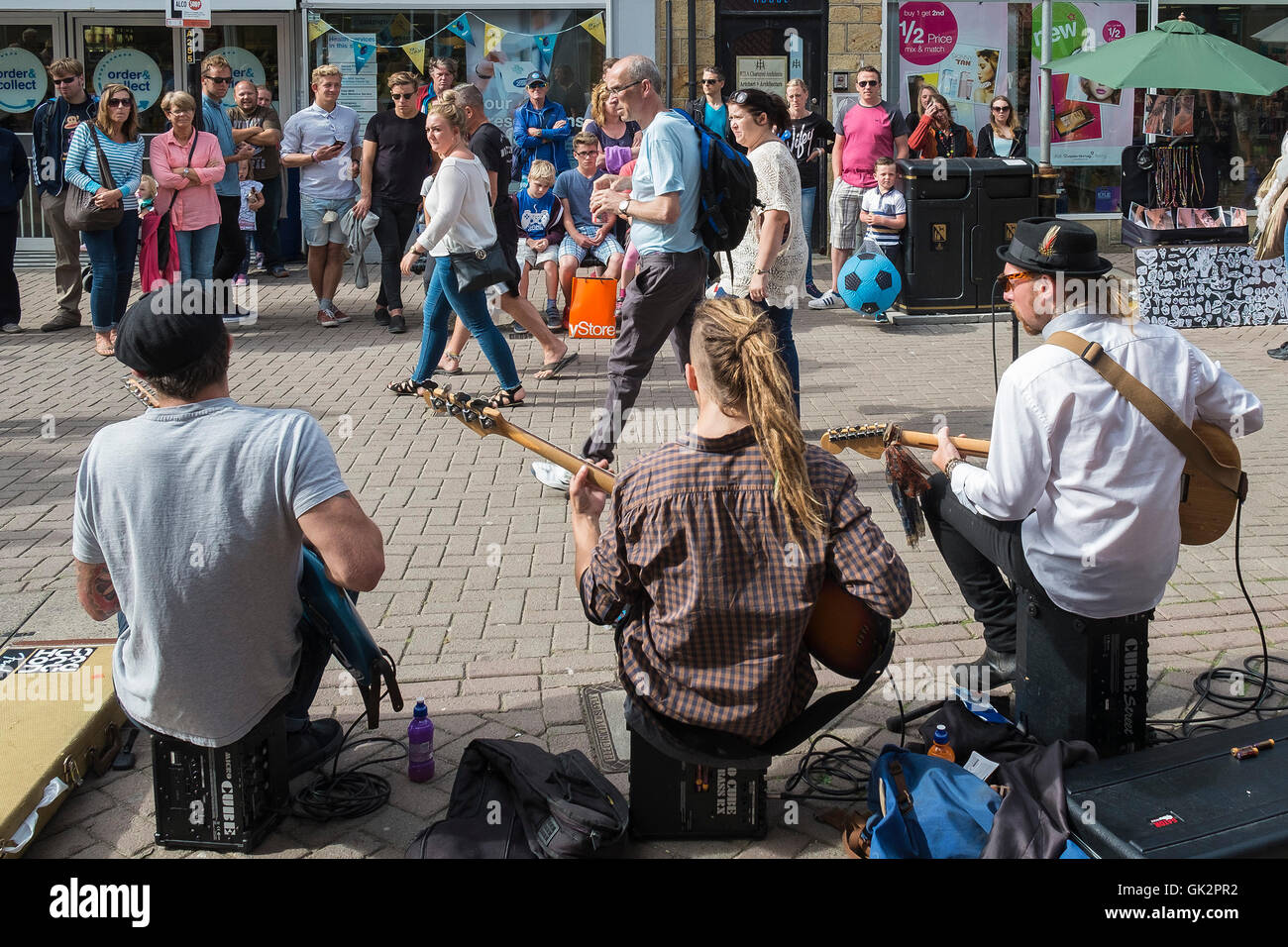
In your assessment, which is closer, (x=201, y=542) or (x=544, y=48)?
(x=201, y=542)

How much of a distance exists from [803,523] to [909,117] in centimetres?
1152

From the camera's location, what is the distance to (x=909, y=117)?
46.0 ft

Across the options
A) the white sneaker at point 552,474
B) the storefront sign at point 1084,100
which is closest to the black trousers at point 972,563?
the white sneaker at point 552,474

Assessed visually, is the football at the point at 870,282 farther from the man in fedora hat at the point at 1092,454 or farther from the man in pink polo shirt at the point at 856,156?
the man in fedora hat at the point at 1092,454

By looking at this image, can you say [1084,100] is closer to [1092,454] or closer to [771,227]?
[771,227]

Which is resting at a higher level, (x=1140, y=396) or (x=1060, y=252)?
(x=1060, y=252)

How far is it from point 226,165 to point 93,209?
2145 millimetres

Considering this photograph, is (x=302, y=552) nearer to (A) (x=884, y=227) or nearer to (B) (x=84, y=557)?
(B) (x=84, y=557)

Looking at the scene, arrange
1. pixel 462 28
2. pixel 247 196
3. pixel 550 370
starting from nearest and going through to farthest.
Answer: pixel 550 370, pixel 247 196, pixel 462 28

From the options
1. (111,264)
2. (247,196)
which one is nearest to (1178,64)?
(247,196)

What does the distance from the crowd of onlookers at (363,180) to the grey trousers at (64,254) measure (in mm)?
13

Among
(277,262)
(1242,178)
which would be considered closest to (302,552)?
(277,262)

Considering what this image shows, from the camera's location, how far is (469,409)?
15.2ft

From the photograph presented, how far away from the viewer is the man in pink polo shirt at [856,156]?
40.7 feet
